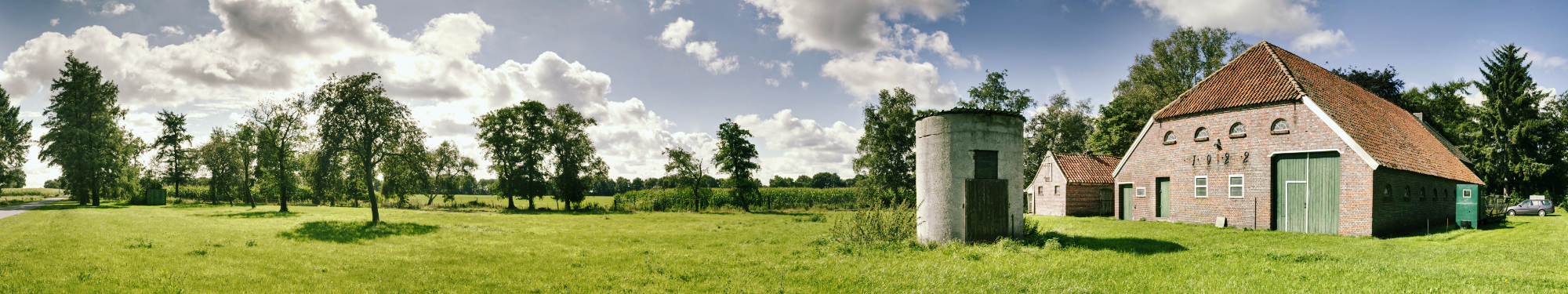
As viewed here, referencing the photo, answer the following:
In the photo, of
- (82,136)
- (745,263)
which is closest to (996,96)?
(745,263)

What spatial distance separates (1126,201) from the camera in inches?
1014

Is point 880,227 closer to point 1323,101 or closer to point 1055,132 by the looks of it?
point 1323,101

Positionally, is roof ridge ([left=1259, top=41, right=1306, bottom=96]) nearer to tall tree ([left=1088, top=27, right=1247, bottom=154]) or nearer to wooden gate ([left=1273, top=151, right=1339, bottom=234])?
wooden gate ([left=1273, top=151, right=1339, bottom=234])

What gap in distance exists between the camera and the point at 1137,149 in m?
24.7

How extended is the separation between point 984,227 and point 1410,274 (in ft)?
22.1

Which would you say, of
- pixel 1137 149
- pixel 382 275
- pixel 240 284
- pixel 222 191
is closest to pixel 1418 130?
pixel 1137 149

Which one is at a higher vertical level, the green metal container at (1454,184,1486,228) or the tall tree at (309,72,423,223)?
the tall tree at (309,72,423,223)

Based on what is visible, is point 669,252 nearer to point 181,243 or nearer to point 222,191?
point 181,243

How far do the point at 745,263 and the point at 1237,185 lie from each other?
17752 mm

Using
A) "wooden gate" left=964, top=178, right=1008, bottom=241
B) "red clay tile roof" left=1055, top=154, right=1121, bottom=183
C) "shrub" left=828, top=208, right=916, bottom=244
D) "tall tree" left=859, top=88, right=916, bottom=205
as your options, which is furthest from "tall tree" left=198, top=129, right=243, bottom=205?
"red clay tile roof" left=1055, top=154, right=1121, bottom=183

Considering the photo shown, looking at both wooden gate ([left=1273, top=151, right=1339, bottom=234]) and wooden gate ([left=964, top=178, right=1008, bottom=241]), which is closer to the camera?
wooden gate ([left=964, top=178, right=1008, bottom=241])

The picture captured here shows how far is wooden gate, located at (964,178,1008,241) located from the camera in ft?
44.9

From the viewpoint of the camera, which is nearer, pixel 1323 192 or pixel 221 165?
pixel 1323 192

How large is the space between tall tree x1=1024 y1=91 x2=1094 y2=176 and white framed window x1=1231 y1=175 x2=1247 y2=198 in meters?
25.6
